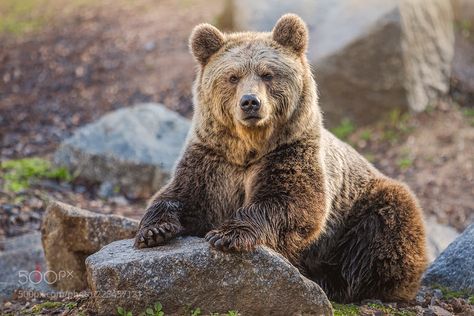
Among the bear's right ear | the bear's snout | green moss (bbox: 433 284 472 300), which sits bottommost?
green moss (bbox: 433 284 472 300)

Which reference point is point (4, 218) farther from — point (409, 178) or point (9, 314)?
point (409, 178)

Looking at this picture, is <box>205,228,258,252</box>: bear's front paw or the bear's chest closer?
<box>205,228,258,252</box>: bear's front paw

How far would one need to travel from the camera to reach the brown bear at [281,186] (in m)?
5.44

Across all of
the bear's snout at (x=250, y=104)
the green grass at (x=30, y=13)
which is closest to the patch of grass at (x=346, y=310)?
the bear's snout at (x=250, y=104)

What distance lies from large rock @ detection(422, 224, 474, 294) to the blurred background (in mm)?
2780

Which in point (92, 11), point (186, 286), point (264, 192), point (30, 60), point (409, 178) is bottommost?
point (409, 178)

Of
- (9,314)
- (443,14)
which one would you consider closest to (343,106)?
(443,14)

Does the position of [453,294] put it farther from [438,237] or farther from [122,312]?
[122,312]

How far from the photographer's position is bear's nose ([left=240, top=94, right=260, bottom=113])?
5406 mm

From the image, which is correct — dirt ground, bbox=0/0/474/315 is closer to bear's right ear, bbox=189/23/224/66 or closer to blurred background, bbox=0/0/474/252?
blurred background, bbox=0/0/474/252

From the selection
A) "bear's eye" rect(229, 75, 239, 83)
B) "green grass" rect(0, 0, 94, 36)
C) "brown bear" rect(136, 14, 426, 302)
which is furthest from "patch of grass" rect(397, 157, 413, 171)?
"green grass" rect(0, 0, 94, 36)

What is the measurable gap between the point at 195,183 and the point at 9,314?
185 centimetres

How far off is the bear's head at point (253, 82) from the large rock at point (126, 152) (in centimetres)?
486

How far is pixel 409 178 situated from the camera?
461 inches
